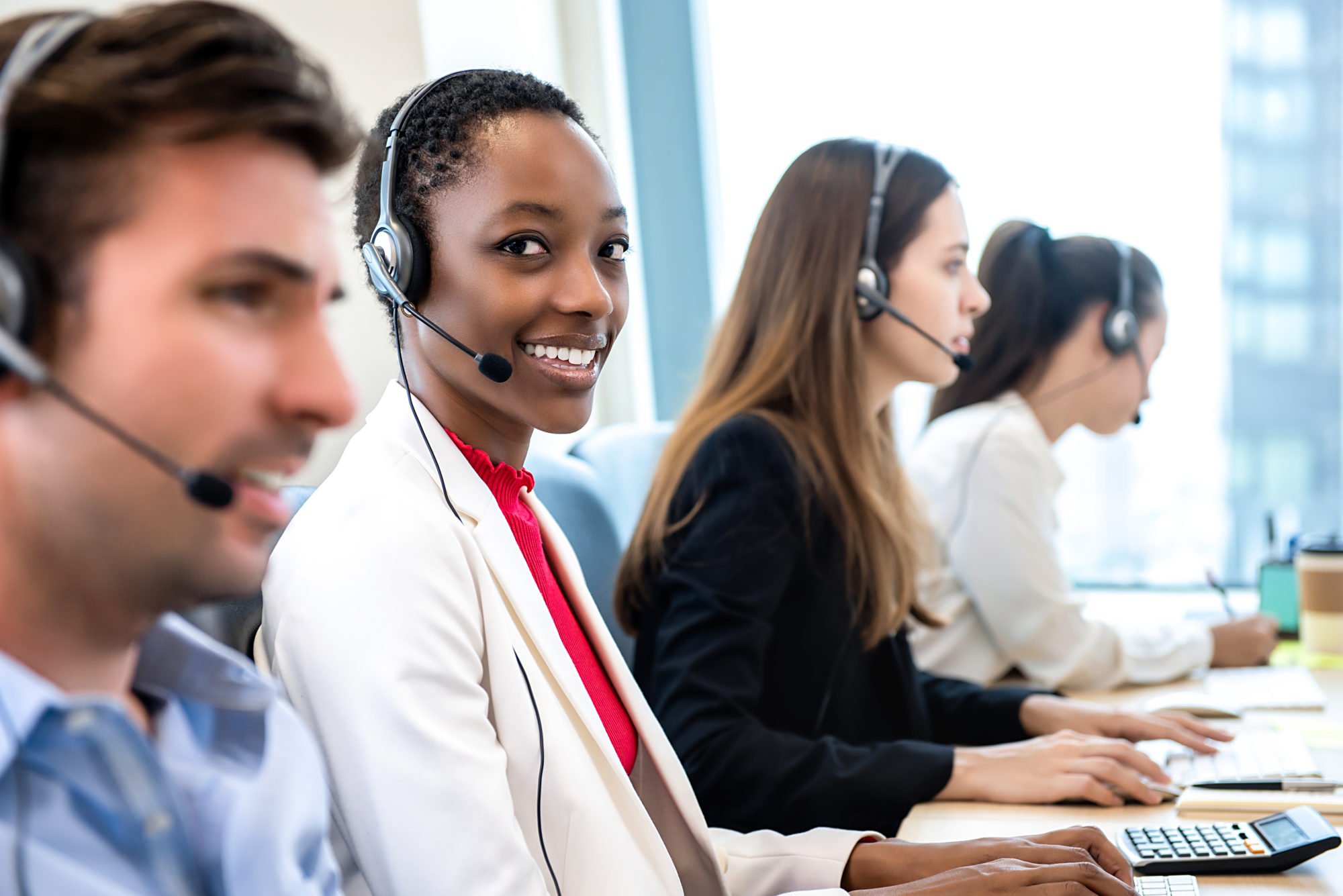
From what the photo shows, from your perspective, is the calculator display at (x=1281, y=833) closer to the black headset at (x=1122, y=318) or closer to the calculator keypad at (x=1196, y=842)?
the calculator keypad at (x=1196, y=842)

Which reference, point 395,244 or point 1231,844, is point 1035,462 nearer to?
point 1231,844

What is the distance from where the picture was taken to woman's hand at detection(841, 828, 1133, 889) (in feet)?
2.87

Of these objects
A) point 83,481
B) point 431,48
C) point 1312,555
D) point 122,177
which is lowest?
point 1312,555

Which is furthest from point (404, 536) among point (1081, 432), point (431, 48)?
point (1081, 432)

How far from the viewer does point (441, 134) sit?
2.79ft

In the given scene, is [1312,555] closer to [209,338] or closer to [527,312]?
[527,312]

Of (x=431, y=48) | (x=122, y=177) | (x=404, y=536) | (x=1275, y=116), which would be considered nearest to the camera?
(x=122, y=177)

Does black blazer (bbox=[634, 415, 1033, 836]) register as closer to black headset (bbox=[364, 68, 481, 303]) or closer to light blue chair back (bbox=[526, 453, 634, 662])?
light blue chair back (bbox=[526, 453, 634, 662])

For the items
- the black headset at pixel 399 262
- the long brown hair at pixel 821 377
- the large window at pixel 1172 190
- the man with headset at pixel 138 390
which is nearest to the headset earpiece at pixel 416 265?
the black headset at pixel 399 262

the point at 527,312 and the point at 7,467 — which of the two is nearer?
the point at 7,467

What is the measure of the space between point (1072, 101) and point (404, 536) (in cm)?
186

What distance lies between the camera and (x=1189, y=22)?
205cm

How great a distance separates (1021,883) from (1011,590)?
802 mm

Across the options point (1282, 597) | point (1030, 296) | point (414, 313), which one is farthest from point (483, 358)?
point (1282, 597)
